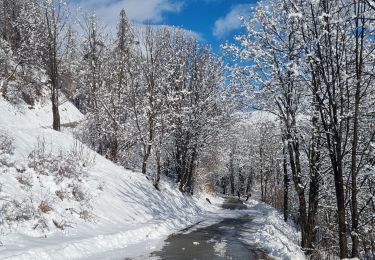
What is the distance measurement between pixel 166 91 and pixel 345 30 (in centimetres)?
2282

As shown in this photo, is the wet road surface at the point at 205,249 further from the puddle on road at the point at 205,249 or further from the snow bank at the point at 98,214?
the snow bank at the point at 98,214

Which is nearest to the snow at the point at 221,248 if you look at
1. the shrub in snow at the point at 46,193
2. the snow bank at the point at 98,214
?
the snow bank at the point at 98,214

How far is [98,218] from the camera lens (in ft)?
51.3

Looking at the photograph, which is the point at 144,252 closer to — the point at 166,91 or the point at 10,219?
the point at 10,219

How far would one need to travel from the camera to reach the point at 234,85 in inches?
744

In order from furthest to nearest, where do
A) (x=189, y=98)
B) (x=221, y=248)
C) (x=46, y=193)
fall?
(x=189, y=98), (x=221, y=248), (x=46, y=193)

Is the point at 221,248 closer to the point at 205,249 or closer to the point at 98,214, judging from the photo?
the point at 205,249

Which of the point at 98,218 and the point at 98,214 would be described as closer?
the point at 98,218

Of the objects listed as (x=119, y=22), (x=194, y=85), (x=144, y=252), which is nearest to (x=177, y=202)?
(x=194, y=85)

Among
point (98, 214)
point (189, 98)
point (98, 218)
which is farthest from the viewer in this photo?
point (189, 98)

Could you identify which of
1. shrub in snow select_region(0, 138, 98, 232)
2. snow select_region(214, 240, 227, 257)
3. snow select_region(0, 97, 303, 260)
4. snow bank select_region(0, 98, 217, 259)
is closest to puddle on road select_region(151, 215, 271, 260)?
snow select_region(214, 240, 227, 257)

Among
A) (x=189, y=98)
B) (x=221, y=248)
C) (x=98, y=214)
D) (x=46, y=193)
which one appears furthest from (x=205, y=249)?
(x=189, y=98)

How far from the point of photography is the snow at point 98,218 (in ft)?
34.5

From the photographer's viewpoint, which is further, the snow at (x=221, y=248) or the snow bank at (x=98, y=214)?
A: the snow at (x=221, y=248)
